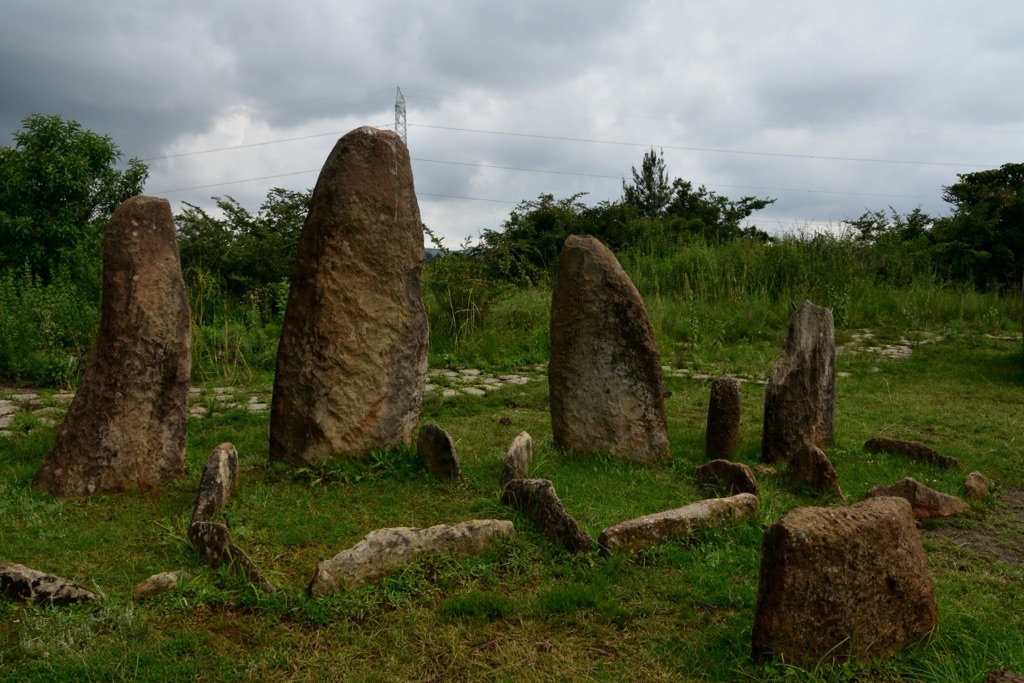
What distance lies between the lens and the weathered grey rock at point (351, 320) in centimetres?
635

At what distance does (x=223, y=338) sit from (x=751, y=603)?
9.12m

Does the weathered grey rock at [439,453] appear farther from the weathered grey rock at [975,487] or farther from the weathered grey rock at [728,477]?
the weathered grey rock at [975,487]

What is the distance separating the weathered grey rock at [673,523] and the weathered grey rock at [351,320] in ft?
7.78

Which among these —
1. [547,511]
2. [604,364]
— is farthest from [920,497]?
[547,511]

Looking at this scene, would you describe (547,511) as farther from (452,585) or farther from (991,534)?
(991,534)

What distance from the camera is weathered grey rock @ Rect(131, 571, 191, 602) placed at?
4.26m

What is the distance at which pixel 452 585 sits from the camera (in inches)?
176

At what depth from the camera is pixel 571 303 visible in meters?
6.81

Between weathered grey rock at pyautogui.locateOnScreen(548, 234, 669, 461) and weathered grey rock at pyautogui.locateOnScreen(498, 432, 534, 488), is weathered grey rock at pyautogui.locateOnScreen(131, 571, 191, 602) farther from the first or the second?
weathered grey rock at pyautogui.locateOnScreen(548, 234, 669, 461)

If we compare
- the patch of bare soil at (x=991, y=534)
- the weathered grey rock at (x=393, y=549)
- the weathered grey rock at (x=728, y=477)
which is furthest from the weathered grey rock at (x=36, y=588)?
the patch of bare soil at (x=991, y=534)

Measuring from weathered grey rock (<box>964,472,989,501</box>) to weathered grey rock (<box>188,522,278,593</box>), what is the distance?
4.98m

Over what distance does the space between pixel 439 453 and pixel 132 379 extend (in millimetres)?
2247

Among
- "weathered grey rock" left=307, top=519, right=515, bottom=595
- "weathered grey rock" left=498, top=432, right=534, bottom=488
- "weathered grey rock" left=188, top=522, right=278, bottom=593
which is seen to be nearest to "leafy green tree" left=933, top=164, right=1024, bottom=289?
"weathered grey rock" left=498, top=432, right=534, bottom=488

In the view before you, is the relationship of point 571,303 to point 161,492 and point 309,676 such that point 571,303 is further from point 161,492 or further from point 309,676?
point 309,676
